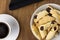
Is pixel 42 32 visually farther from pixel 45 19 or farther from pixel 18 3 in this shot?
pixel 18 3

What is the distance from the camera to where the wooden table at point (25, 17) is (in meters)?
0.82

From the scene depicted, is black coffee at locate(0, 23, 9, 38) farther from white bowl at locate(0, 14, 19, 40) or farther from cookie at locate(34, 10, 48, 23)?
cookie at locate(34, 10, 48, 23)

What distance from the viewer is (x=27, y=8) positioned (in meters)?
0.83

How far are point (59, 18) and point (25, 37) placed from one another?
0.16 meters

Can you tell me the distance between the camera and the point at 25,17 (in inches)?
32.5

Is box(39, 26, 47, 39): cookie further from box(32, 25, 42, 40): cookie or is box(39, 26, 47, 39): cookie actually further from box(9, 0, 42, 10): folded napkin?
box(9, 0, 42, 10): folded napkin

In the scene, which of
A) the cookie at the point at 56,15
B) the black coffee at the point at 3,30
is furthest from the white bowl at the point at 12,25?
the cookie at the point at 56,15

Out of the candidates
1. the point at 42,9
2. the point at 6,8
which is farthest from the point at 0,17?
the point at 42,9

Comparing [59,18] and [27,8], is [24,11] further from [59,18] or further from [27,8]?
[59,18]

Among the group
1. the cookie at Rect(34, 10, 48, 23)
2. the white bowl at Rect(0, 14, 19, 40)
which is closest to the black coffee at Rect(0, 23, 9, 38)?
the white bowl at Rect(0, 14, 19, 40)

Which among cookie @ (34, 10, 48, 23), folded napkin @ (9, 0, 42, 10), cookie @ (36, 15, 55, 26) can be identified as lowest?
cookie @ (36, 15, 55, 26)

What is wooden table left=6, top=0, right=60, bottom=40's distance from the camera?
0.82m

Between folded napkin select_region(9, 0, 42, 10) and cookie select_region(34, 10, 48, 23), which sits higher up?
folded napkin select_region(9, 0, 42, 10)

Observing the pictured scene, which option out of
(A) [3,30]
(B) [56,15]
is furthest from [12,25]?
(B) [56,15]
